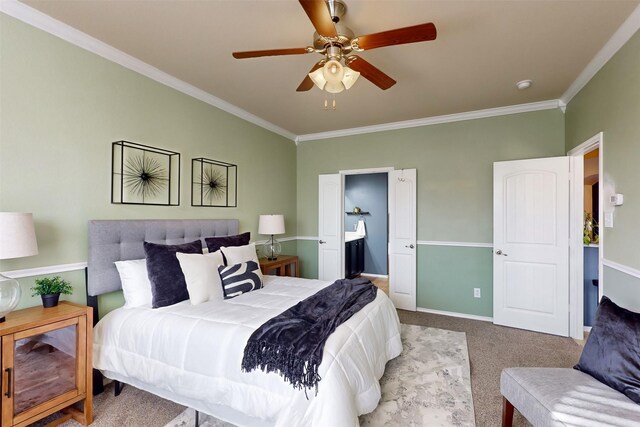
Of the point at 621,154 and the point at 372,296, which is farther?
the point at 372,296

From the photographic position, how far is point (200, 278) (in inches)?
93.5

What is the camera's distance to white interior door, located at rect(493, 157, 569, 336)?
3318 millimetres

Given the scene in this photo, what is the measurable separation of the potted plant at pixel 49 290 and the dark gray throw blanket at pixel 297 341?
1368mm

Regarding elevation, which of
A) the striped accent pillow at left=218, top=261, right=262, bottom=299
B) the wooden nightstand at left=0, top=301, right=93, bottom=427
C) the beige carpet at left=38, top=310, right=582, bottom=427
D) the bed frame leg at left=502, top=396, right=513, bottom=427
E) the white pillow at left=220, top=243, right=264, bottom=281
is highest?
the white pillow at left=220, top=243, right=264, bottom=281

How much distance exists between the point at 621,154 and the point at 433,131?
2148 mm

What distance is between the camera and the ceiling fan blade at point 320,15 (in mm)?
1466

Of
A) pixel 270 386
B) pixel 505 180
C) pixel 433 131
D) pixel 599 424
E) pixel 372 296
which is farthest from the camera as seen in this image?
pixel 433 131

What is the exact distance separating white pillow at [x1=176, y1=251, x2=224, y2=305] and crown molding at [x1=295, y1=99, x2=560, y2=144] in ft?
9.94

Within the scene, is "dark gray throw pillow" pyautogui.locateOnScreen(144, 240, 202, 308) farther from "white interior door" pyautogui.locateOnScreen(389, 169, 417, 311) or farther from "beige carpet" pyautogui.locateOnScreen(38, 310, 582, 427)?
"white interior door" pyautogui.locateOnScreen(389, 169, 417, 311)

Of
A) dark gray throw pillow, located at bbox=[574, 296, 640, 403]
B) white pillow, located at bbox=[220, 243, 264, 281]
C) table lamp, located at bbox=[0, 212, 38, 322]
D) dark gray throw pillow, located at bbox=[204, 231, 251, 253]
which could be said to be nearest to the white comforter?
white pillow, located at bbox=[220, 243, 264, 281]

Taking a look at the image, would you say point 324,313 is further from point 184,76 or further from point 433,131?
point 433,131

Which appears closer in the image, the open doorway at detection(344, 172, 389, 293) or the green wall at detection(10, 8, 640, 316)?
the green wall at detection(10, 8, 640, 316)

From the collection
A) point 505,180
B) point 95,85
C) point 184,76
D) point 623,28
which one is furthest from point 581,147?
point 95,85

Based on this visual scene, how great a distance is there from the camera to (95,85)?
93.0 inches
